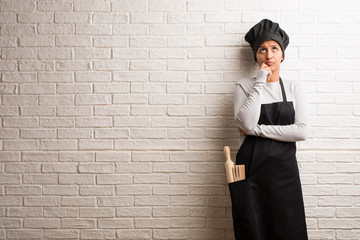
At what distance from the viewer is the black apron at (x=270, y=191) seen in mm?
1841

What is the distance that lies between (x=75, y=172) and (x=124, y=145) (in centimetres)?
44

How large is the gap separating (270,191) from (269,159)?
0.66 feet

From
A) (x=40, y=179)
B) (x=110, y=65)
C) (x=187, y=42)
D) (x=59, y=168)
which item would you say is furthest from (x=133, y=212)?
(x=187, y=42)

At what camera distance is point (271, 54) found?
195 cm

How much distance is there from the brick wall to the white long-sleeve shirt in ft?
1.14

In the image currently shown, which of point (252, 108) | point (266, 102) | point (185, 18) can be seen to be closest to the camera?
point (252, 108)

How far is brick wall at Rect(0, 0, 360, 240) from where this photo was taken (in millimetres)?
2305

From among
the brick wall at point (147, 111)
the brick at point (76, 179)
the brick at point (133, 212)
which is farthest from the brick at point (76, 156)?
the brick at point (133, 212)

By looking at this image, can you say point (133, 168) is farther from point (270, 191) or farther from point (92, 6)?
point (92, 6)

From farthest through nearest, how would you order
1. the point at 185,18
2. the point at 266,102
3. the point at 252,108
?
the point at 185,18 < the point at 266,102 < the point at 252,108

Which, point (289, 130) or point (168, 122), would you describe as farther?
point (168, 122)

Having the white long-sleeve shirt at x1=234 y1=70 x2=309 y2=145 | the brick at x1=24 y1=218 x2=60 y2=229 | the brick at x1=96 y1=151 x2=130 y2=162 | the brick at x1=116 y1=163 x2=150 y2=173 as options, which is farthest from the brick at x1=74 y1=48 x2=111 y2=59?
the brick at x1=24 y1=218 x2=60 y2=229

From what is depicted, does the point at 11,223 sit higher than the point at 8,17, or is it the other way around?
the point at 8,17

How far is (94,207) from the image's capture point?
2.32m
